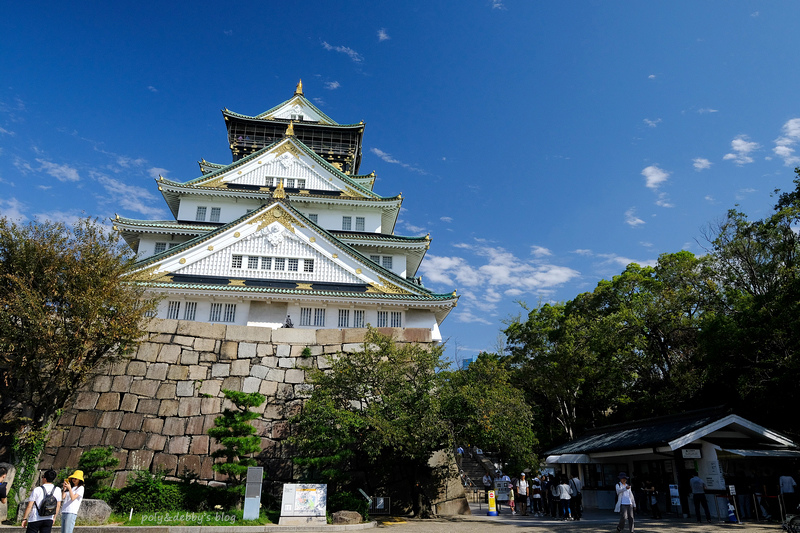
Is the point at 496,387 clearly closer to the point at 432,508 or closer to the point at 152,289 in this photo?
the point at 432,508

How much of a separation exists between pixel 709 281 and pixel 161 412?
2336cm

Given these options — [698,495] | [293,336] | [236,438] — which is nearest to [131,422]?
[236,438]

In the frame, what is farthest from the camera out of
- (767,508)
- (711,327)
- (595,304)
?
(595,304)

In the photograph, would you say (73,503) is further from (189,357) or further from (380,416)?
(189,357)

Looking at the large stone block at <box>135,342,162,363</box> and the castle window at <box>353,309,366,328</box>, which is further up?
the castle window at <box>353,309,366,328</box>

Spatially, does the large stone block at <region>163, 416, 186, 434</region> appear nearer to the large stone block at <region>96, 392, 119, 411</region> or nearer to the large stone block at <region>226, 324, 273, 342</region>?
the large stone block at <region>96, 392, 119, 411</region>

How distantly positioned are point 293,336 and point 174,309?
296 inches

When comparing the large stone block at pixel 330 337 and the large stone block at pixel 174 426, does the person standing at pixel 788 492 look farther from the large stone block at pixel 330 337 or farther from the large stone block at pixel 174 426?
the large stone block at pixel 174 426

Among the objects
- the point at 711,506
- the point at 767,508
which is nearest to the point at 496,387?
the point at 711,506

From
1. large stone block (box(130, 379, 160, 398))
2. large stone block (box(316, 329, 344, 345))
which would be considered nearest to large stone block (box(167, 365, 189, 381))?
large stone block (box(130, 379, 160, 398))

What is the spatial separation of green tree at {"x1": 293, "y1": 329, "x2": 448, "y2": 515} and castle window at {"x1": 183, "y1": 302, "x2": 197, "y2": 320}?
30.4ft

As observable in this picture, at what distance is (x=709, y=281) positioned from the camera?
22766mm

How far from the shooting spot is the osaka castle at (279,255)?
22281 millimetres

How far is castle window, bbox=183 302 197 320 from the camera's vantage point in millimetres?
22080
